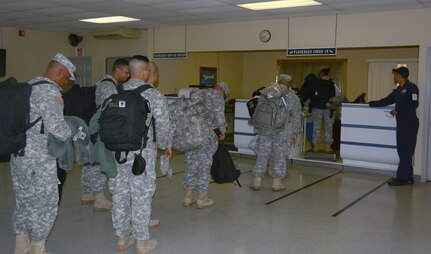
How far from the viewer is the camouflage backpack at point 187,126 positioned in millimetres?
4805

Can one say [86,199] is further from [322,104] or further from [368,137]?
[322,104]

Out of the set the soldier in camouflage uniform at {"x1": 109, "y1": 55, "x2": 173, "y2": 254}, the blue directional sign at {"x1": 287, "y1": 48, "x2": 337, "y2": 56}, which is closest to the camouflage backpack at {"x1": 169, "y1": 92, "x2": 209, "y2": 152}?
the soldier in camouflage uniform at {"x1": 109, "y1": 55, "x2": 173, "y2": 254}

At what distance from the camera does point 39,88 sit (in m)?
3.44

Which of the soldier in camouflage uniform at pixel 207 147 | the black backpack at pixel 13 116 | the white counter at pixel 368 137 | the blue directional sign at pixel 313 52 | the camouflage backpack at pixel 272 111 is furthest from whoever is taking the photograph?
the blue directional sign at pixel 313 52

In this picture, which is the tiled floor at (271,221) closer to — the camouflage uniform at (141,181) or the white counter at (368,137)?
the camouflage uniform at (141,181)

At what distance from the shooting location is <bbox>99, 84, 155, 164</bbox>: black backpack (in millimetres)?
3542

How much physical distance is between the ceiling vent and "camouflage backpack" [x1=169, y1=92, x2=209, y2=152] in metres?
5.91

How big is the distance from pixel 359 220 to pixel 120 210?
2.73 meters

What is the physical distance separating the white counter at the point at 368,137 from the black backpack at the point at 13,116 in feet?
18.9

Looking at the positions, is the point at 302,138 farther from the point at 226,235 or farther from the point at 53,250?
the point at 53,250

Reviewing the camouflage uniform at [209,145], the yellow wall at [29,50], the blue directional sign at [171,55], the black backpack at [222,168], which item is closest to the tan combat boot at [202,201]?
the camouflage uniform at [209,145]

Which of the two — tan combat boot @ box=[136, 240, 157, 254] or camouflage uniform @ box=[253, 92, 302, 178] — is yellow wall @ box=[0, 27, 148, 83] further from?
tan combat boot @ box=[136, 240, 157, 254]

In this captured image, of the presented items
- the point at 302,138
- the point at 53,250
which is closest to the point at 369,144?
the point at 302,138

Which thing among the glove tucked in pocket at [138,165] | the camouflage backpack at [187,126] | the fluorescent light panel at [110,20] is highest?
the fluorescent light panel at [110,20]
